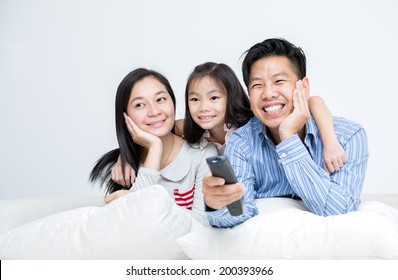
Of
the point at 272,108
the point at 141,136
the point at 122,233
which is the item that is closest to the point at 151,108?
the point at 141,136

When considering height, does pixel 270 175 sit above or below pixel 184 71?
below

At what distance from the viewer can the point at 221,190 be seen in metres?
1.41

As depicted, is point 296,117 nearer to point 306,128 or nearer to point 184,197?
point 306,128

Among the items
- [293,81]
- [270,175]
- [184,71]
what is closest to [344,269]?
[270,175]

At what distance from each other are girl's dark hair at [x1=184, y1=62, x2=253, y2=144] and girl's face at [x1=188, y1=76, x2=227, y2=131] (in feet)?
0.07

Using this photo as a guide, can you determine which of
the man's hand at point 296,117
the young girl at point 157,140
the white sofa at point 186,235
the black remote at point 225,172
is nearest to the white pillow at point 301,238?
the white sofa at point 186,235

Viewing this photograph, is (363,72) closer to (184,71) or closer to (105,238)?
(184,71)

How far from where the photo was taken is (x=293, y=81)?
6.51ft

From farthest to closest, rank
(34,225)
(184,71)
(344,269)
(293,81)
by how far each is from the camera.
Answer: (184,71), (293,81), (34,225), (344,269)

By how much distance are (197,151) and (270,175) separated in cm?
45

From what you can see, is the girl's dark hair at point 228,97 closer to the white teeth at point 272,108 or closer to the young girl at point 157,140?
the young girl at point 157,140

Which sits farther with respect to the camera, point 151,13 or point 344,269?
point 151,13

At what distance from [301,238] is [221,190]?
28cm

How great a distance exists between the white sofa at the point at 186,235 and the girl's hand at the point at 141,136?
1.96 ft
